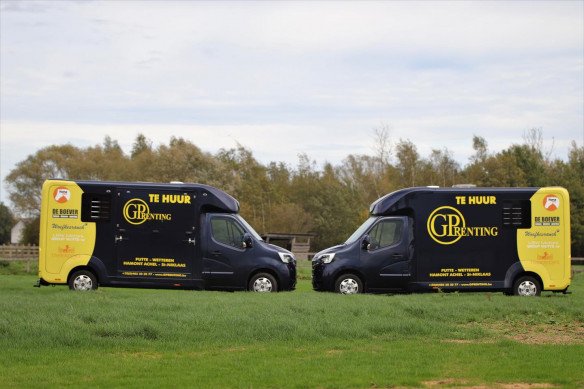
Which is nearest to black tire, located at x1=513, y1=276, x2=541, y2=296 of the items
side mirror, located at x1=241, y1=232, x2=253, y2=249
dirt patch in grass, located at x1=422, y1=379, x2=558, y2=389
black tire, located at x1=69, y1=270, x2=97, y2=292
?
side mirror, located at x1=241, y1=232, x2=253, y2=249

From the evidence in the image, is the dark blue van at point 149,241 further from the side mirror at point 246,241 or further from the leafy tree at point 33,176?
the leafy tree at point 33,176

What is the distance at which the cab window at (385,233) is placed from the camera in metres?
22.1

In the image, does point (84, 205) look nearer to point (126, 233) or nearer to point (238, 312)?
point (126, 233)

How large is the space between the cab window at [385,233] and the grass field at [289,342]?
3.11 meters

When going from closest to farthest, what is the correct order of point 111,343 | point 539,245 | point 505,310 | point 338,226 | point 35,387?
point 35,387, point 111,343, point 505,310, point 539,245, point 338,226

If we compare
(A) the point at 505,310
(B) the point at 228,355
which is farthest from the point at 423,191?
(B) the point at 228,355

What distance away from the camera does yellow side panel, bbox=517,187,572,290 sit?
21969mm

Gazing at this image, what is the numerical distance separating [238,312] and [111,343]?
2.99 meters

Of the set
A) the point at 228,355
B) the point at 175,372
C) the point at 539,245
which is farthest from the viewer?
the point at 539,245

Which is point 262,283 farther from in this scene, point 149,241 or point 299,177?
point 299,177

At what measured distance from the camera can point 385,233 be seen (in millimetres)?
22094

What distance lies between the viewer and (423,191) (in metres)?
22.1

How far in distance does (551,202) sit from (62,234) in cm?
1189

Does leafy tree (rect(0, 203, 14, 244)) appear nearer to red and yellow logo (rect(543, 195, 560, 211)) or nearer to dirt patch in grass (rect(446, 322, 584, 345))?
red and yellow logo (rect(543, 195, 560, 211))
